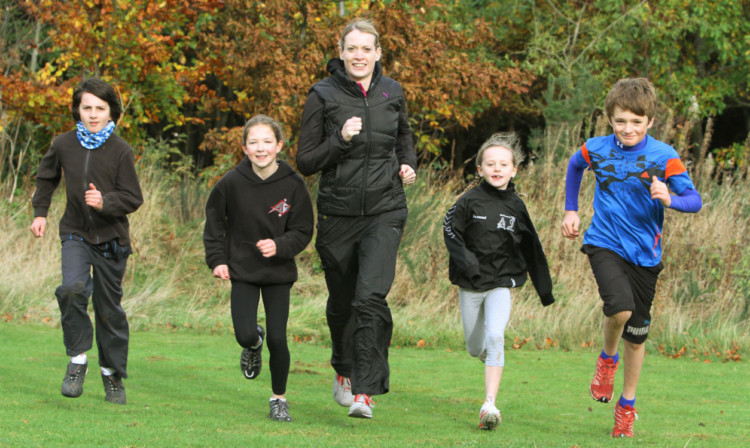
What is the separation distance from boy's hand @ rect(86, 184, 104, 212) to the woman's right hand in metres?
1.57

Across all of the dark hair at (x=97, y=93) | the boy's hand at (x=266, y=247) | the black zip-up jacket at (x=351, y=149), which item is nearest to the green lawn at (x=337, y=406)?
the boy's hand at (x=266, y=247)

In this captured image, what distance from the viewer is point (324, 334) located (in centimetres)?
1076

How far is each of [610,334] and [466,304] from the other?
3.06 feet

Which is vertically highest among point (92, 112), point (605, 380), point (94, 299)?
point (92, 112)

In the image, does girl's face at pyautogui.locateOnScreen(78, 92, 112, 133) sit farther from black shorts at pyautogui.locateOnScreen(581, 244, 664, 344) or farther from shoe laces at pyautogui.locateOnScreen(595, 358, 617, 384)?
shoe laces at pyautogui.locateOnScreen(595, 358, 617, 384)

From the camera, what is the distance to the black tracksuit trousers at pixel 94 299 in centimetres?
620

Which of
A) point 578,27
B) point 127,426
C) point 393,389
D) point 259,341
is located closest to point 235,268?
point 259,341

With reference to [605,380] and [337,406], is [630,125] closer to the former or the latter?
[605,380]

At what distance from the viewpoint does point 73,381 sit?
20.6ft

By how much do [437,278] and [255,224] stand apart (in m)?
5.99

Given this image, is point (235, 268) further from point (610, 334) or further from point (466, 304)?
point (610, 334)

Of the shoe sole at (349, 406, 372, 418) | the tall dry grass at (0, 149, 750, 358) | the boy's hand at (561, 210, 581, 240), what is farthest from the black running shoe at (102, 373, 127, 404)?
the tall dry grass at (0, 149, 750, 358)

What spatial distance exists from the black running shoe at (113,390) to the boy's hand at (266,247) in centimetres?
146

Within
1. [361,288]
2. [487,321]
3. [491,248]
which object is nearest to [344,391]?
[361,288]
